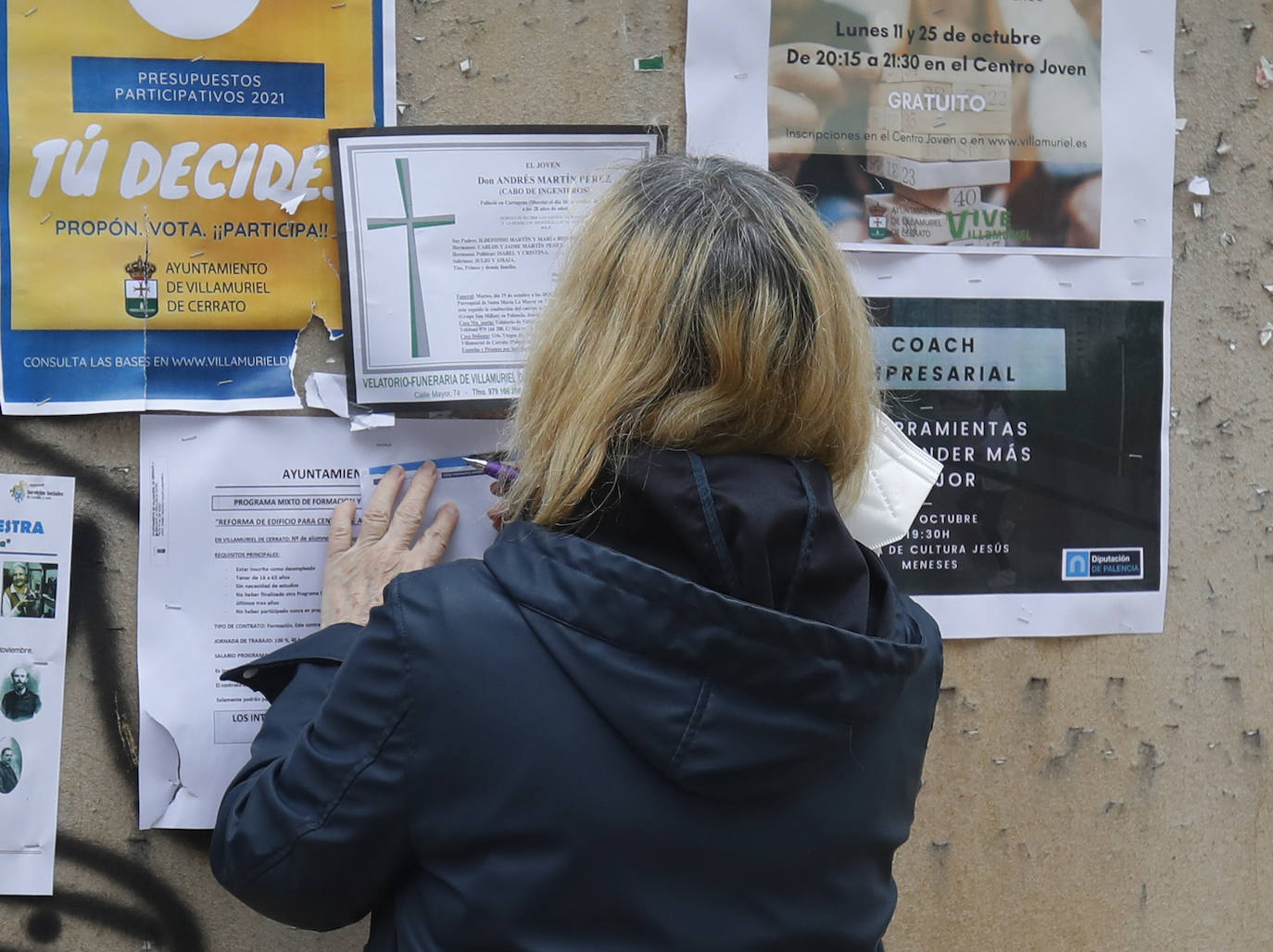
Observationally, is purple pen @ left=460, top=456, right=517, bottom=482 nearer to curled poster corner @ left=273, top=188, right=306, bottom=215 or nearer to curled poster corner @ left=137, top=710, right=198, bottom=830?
curled poster corner @ left=273, top=188, right=306, bottom=215

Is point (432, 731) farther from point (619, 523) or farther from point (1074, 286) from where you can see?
point (1074, 286)

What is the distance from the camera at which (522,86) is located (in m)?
1.20

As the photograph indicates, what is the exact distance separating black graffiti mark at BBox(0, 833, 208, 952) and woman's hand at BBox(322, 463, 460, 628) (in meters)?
0.41

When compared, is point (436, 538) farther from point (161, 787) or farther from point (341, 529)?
point (161, 787)

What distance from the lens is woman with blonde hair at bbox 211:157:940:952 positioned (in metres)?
0.76

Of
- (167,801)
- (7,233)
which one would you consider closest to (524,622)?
(167,801)

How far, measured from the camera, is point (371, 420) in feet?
3.89

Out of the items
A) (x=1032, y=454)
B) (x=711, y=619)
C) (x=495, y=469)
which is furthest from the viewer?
(x=1032, y=454)

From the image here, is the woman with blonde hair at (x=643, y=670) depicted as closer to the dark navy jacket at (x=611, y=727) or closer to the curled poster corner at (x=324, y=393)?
the dark navy jacket at (x=611, y=727)

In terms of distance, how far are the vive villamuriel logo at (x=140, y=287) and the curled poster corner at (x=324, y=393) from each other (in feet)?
0.60

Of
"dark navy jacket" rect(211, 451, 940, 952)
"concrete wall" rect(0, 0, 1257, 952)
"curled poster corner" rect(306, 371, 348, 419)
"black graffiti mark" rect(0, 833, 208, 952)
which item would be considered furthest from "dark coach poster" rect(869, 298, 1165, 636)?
"black graffiti mark" rect(0, 833, 208, 952)

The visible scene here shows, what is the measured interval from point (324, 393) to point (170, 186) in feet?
0.88

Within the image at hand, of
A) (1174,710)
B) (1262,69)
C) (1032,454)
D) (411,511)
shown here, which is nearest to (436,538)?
(411,511)

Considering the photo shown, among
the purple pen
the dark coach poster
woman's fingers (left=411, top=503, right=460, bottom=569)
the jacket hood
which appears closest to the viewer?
the jacket hood
